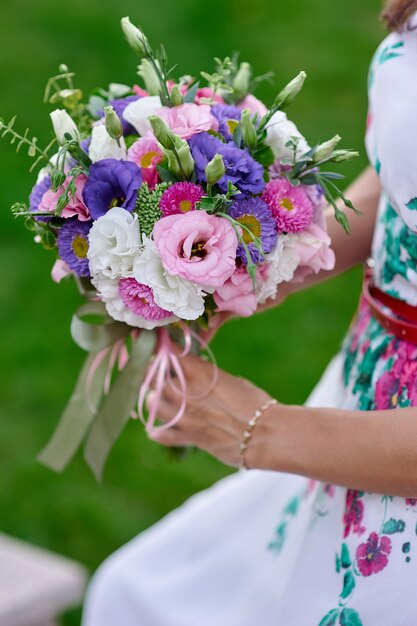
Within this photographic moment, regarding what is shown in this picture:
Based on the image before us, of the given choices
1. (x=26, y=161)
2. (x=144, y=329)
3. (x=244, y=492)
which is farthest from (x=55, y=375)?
(x=144, y=329)

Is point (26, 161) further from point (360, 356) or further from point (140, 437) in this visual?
point (360, 356)

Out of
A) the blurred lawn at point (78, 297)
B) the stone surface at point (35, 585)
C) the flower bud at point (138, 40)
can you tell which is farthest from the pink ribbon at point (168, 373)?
the blurred lawn at point (78, 297)

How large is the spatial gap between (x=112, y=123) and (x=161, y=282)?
23 centimetres

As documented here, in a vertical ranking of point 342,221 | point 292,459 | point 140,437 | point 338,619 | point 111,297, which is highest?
point 342,221

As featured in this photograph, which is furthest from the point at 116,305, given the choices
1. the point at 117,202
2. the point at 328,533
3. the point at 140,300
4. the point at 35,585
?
the point at 35,585

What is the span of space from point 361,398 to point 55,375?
6.97ft

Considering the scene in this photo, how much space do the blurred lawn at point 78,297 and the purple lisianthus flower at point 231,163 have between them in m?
1.80

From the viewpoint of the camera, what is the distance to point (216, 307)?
1603 mm

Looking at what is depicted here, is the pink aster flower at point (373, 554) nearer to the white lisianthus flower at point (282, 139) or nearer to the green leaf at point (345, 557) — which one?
the green leaf at point (345, 557)

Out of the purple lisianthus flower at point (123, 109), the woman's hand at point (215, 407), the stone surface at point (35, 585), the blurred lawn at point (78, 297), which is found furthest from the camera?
the blurred lawn at point (78, 297)

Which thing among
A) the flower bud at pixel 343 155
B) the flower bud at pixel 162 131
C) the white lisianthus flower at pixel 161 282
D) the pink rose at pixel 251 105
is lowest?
the white lisianthus flower at pixel 161 282

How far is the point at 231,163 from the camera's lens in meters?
1.46

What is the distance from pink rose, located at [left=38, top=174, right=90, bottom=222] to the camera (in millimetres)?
1493

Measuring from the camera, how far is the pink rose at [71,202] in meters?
1.49
